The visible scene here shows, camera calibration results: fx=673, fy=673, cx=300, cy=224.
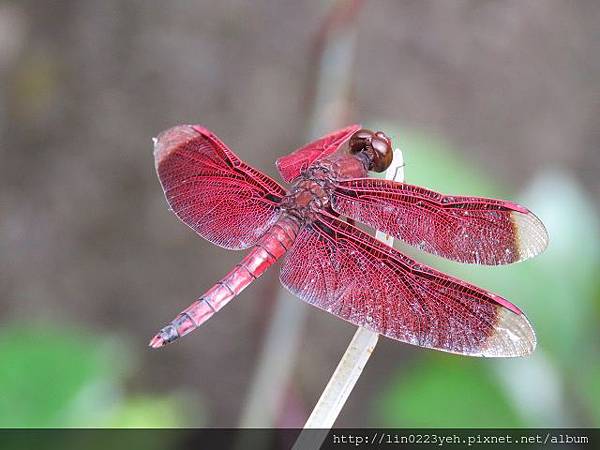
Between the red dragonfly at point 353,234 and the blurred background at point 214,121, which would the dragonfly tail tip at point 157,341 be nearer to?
the red dragonfly at point 353,234

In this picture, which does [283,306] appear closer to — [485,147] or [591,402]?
[591,402]

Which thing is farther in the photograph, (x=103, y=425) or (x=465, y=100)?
(x=465, y=100)

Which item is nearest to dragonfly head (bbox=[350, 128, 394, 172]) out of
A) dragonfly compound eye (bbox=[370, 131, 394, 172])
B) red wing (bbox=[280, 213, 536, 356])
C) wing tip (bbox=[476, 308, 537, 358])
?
dragonfly compound eye (bbox=[370, 131, 394, 172])

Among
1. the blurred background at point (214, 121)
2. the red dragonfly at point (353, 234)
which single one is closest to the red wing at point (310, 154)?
the red dragonfly at point (353, 234)

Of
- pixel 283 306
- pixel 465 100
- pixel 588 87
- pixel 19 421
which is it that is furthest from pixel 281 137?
pixel 19 421

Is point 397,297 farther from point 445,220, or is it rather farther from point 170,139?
point 170,139


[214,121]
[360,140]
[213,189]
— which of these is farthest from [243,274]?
[214,121]

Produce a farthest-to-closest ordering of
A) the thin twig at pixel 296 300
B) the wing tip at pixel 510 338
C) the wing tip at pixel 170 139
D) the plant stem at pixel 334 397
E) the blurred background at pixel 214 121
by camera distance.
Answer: the blurred background at pixel 214 121, the thin twig at pixel 296 300, the wing tip at pixel 170 139, the wing tip at pixel 510 338, the plant stem at pixel 334 397
